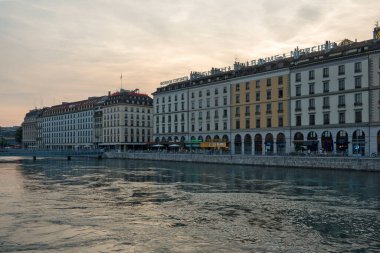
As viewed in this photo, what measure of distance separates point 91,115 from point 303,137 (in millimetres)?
115020

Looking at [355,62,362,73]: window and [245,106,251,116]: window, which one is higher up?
[355,62,362,73]: window

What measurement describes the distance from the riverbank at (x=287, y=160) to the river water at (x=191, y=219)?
925 inches

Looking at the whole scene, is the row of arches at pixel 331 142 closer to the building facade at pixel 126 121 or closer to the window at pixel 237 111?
the window at pixel 237 111

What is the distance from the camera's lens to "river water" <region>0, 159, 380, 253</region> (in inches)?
831

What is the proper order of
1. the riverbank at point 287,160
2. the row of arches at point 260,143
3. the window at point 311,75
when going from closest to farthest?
the riverbank at point 287,160, the window at point 311,75, the row of arches at point 260,143

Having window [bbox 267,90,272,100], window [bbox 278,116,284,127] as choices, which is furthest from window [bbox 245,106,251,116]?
window [bbox 278,116,284,127]

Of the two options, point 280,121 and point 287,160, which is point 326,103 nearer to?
point 280,121

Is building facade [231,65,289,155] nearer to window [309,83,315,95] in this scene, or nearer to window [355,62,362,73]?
window [309,83,315,95]

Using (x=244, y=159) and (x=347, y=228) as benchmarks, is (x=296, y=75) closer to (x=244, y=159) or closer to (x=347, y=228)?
(x=244, y=159)

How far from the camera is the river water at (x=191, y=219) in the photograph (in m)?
21.1

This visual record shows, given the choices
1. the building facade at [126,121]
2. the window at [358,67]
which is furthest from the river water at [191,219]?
the building facade at [126,121]

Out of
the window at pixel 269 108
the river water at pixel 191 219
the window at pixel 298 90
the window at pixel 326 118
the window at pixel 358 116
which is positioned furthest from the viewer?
the window at pixel 269 108

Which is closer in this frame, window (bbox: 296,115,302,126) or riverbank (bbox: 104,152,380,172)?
riverbank (bbox: 104,152,380,172)

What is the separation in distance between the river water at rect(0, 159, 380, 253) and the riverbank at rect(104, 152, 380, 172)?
23485mm
